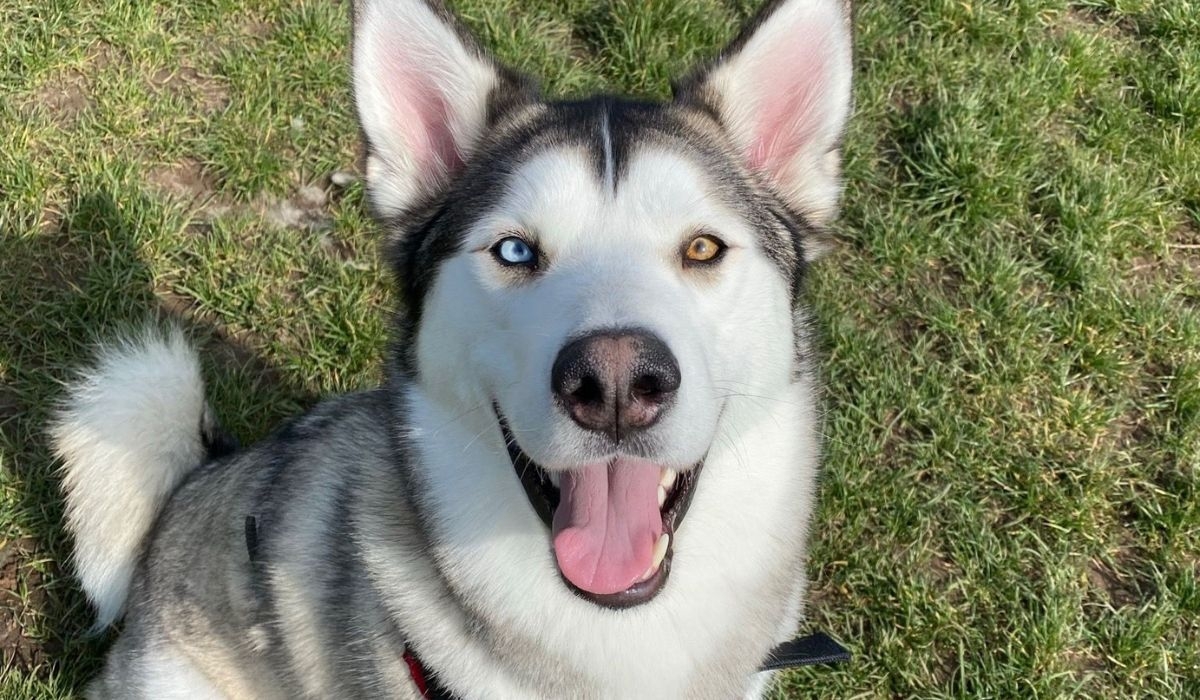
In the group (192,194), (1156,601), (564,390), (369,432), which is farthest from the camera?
(192,194)

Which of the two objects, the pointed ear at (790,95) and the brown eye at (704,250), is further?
the pointed ear at (790,95)

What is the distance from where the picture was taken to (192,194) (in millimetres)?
4602

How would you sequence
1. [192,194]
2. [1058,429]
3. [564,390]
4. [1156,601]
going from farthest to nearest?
[192,194], [1058,429], [1156,601], [564,390]

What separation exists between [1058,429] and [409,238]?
3086 mm

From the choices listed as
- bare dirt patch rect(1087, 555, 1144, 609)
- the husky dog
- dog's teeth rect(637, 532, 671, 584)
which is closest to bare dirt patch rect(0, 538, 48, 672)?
the husky dog

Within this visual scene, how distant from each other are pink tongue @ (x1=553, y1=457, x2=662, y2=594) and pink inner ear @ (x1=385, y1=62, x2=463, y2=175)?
110 centimetres

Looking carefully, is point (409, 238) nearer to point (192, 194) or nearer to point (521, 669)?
point (521, 669)

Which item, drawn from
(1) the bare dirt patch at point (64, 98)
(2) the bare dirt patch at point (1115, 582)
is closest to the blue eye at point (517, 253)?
(2) the bare dirt patch at point (1115, 582)

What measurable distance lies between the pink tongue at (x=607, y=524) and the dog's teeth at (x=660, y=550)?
0.01 meters

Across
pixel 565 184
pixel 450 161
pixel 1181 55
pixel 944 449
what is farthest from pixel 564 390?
pixel 1181 55

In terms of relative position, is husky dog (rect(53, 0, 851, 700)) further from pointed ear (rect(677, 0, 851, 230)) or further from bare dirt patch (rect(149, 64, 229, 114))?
bare dirt patch (rect(149, 64, 229, 114))

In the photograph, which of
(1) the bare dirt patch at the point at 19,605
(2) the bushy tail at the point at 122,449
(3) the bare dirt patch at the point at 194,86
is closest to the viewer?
(2) the bushy tail at the point at 122,449

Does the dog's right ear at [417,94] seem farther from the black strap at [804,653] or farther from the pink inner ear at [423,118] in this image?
the black strap at [804,653]

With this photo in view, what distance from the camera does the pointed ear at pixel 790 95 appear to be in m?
2.49
